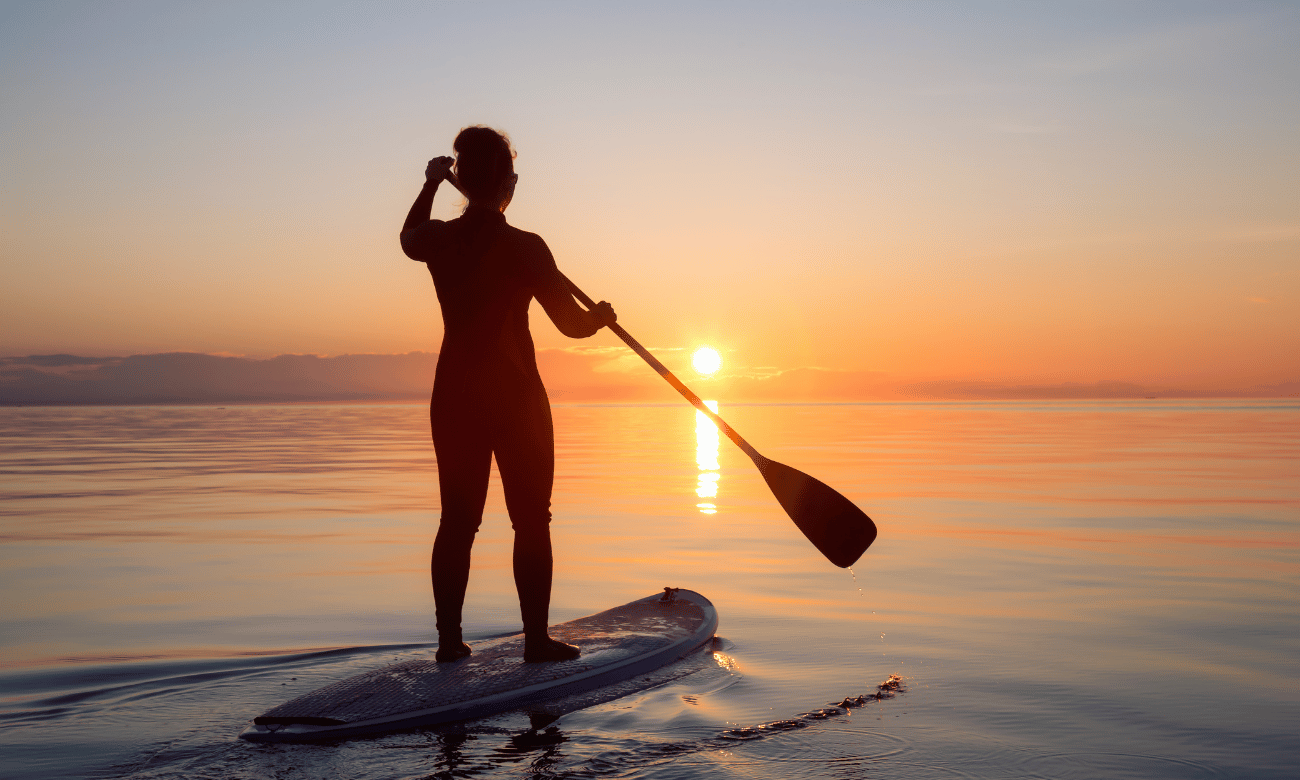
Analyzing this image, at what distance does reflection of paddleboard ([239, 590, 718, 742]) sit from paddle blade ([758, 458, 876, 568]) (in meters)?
0.84

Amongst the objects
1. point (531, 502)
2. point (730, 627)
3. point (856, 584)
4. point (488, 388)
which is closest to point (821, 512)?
point (730, 627)

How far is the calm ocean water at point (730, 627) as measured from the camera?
356 cm

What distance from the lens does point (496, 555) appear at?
918cm

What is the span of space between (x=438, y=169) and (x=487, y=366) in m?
0.98

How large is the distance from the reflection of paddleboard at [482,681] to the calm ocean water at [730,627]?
0.30 feet

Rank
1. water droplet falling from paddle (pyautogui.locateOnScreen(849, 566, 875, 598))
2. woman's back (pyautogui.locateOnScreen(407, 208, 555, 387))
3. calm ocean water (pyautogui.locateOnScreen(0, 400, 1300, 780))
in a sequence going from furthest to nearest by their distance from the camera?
water droplet falling from paddle (pyautogui.locateOnScreen(849, 566, 875, 598)), woman's back (pyautogui.locateOnScreen(407, 208, 555, 387)), calm ocean water (pyautogui.locateOnScreen(0, 400, 1300, 780))

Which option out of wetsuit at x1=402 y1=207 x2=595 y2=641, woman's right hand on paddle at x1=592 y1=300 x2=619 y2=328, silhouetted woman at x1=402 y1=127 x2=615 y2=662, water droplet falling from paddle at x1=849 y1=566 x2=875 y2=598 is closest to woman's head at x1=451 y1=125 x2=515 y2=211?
silhouetted woman at x1=402 y1=127 x2=615 y2=662

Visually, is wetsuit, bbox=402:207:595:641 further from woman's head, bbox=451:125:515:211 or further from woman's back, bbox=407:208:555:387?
woman's head, bbox=451:125:515:211

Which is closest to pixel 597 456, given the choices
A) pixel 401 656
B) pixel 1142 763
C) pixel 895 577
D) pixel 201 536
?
pixel 201 536

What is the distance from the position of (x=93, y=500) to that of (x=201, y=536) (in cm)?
415

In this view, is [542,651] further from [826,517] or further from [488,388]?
→ [826,517]

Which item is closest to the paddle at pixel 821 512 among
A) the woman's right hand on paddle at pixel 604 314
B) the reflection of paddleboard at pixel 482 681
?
the woman's right hand on paddle at pixel 604 314

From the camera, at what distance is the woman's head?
4.54 m

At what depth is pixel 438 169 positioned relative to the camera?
4504 millimetres
